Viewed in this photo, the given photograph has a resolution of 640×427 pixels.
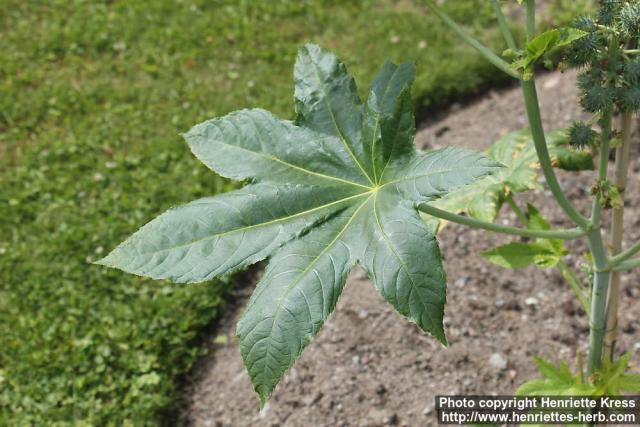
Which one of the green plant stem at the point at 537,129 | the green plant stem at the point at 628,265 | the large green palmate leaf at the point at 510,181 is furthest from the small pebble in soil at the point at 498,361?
the green plant stem at the point at 537,129

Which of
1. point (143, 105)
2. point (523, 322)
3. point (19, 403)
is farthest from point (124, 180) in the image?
point (523, 322)

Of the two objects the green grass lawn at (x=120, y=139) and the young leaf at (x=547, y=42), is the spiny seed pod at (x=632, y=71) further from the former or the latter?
the green grass lawn at (x=120, y=139)

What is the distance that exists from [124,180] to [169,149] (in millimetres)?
308

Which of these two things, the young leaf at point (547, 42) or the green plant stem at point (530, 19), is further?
the green plant stem at point (530, 19)

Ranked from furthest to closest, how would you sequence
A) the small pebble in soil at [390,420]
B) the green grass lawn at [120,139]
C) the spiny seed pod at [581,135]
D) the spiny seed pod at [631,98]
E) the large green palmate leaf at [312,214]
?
the green grass lawn at [120,139]
the small pebble in soil at [390,420]
the spiny seed pod at [581,135]
the spiny seed pod at [631,98]
the large green palmate leaf at [312,214]

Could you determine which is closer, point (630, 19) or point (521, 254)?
point (630, 19)

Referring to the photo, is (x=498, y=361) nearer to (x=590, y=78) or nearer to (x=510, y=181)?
(x=510, y=181)

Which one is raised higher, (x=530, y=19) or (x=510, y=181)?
(x=530, y=19)

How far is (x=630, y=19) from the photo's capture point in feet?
5.23

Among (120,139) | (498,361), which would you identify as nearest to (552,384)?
(498,361)

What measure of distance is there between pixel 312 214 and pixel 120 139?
288 centimetres

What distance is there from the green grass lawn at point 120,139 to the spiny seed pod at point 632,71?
2247mm

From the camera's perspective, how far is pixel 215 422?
10.4 feet

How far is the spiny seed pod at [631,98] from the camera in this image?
66.2 inches
